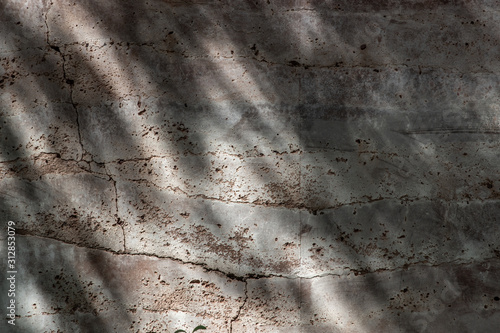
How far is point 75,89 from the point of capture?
2.25 meters

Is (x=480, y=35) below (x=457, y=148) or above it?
above

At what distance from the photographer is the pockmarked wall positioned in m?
2.19

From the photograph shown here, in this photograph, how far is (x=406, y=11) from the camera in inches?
87.1

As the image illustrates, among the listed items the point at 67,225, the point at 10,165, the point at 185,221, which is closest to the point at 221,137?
the point at 185,221

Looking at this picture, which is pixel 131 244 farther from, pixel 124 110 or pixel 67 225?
pixel 124 110

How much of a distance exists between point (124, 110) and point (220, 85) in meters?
0.65

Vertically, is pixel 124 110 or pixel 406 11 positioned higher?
pixel 406 11

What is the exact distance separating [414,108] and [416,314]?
1332 millimetres

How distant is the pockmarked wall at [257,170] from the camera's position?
2186mm

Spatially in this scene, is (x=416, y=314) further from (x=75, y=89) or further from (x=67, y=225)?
(x=75, y=89)

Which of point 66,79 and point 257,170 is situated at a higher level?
point 66,79

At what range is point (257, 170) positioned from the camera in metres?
2.21

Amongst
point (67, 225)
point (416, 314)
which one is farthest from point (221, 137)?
point (416, 314)

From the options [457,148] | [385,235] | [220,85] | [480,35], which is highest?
[480,35]
